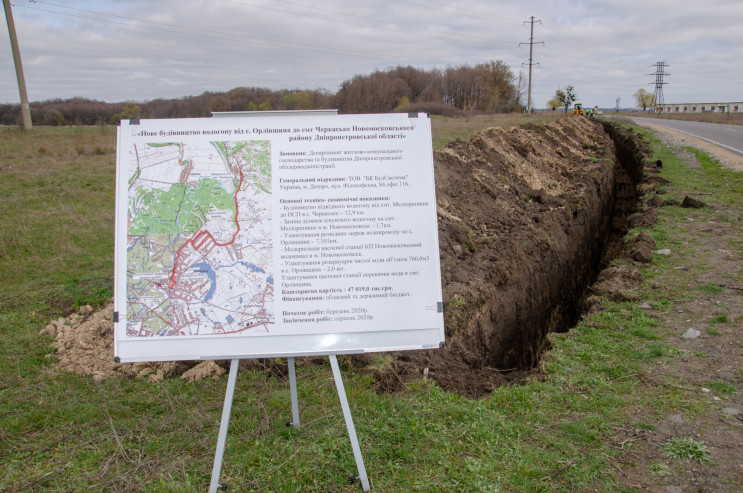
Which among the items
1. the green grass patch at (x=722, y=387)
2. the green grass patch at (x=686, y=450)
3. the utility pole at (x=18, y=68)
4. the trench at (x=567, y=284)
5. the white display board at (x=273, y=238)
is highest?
the utility pole at (x=18, y=68)

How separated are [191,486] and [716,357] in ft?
14.0

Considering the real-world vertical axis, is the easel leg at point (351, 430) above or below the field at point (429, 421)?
above

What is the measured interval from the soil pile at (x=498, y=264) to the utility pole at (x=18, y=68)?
69.9ft

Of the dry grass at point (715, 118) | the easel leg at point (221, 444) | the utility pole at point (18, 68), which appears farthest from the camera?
the dry grass at point (715, 118)

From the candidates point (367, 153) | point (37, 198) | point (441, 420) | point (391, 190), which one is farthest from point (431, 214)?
point (37, 198)

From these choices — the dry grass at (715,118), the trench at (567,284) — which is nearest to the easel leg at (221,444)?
the trench at (567,284)

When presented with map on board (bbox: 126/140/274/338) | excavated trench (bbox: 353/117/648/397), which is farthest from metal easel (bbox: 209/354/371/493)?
excavated trench (bbox: 353/117/648/397)

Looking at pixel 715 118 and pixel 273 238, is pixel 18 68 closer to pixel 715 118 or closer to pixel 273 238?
pixel 273 238

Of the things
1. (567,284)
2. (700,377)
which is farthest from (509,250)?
(700,377)

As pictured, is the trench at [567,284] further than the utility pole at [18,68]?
No

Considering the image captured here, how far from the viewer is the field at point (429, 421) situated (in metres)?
3.03

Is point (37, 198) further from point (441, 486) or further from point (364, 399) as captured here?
point (441, 486)

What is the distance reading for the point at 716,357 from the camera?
14.3 ft

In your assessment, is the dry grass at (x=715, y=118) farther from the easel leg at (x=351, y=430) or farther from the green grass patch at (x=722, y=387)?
the easel leg at (x=351, y=430)
